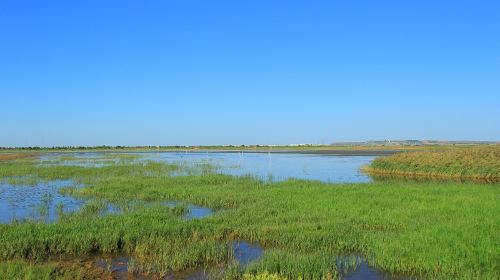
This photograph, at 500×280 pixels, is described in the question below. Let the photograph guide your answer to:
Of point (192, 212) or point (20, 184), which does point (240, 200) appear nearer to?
point (192, 212)

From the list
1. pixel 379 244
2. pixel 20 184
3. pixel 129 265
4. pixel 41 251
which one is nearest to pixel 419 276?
pixel 379 244

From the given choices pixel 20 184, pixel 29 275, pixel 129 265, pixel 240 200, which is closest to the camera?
pixel 29 275

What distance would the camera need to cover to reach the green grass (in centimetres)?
938

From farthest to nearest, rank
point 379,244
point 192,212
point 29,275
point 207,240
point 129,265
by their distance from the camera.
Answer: point 192,212 < point 207,240 < point 379,244 < point 129,265 < point 29,275

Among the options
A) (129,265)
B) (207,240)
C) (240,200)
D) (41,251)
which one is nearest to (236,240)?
(207,240)

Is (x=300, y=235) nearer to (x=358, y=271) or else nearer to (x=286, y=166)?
(x=358, y=271)

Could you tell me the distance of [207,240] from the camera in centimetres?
1178

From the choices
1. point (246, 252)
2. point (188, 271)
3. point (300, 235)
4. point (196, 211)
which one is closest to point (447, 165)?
point (196, 211)

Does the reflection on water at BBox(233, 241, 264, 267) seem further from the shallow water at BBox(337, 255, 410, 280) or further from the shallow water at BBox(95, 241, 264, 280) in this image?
the shallow water at BBox(337, 255, 410, 280)

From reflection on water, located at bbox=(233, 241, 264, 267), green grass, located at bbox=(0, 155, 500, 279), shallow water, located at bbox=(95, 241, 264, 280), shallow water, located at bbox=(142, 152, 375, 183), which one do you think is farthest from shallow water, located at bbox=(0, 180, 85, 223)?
shallow water, located at bbox=(142, 152, 375, 183)

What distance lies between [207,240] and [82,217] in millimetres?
5545

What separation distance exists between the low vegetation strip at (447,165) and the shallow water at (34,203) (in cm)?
2478

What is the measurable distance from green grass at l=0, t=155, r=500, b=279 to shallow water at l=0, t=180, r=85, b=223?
1671mm

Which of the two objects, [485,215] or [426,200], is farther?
[426,200]
